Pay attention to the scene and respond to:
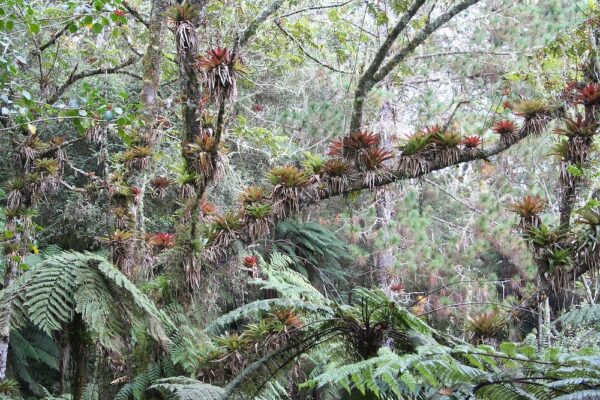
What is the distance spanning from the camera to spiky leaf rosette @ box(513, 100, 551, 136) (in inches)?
186

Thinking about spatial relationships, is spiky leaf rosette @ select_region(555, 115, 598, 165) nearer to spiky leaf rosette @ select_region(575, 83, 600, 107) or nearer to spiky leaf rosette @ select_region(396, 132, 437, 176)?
spiky leaf rosette @ select_region(575, 83, 600, 107)

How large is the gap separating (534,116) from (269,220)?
2.64 meters

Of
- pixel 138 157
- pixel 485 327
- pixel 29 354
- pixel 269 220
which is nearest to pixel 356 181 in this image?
pixel 269 220

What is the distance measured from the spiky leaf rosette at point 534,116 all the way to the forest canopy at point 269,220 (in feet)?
0.06

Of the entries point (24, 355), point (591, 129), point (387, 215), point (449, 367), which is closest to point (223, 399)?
point (449, 367)

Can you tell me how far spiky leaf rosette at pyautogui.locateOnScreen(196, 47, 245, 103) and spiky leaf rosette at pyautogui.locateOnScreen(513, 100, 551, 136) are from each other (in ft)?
8.81

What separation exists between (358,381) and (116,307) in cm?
104

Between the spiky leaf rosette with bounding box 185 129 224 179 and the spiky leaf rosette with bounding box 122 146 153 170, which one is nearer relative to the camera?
the spiky leaf rosette with bounding box 185 129 224 179

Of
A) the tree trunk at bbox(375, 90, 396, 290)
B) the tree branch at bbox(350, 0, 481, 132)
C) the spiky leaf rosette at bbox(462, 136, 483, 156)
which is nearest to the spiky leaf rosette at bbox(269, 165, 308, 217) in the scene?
the tree branch at bbox(350, 0, 481, 132)

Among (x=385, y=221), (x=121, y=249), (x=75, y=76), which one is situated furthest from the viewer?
(x=385, y=221)

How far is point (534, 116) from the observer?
4742 millimetres

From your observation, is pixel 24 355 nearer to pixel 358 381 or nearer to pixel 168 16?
pixel 168 16

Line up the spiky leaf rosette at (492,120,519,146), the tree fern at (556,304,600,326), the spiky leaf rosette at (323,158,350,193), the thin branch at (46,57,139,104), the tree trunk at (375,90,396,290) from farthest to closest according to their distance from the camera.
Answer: the tree trunk at (375,90,396,290)
the thin branch at (46,57,139,104)
the spiky leaf rosette at (492,120,519,146)
the spiky leaf rosette at (323,158,350,193)
the tree fern at (556,304,600,326)

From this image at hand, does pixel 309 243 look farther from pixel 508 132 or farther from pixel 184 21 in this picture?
pixel 184 21
